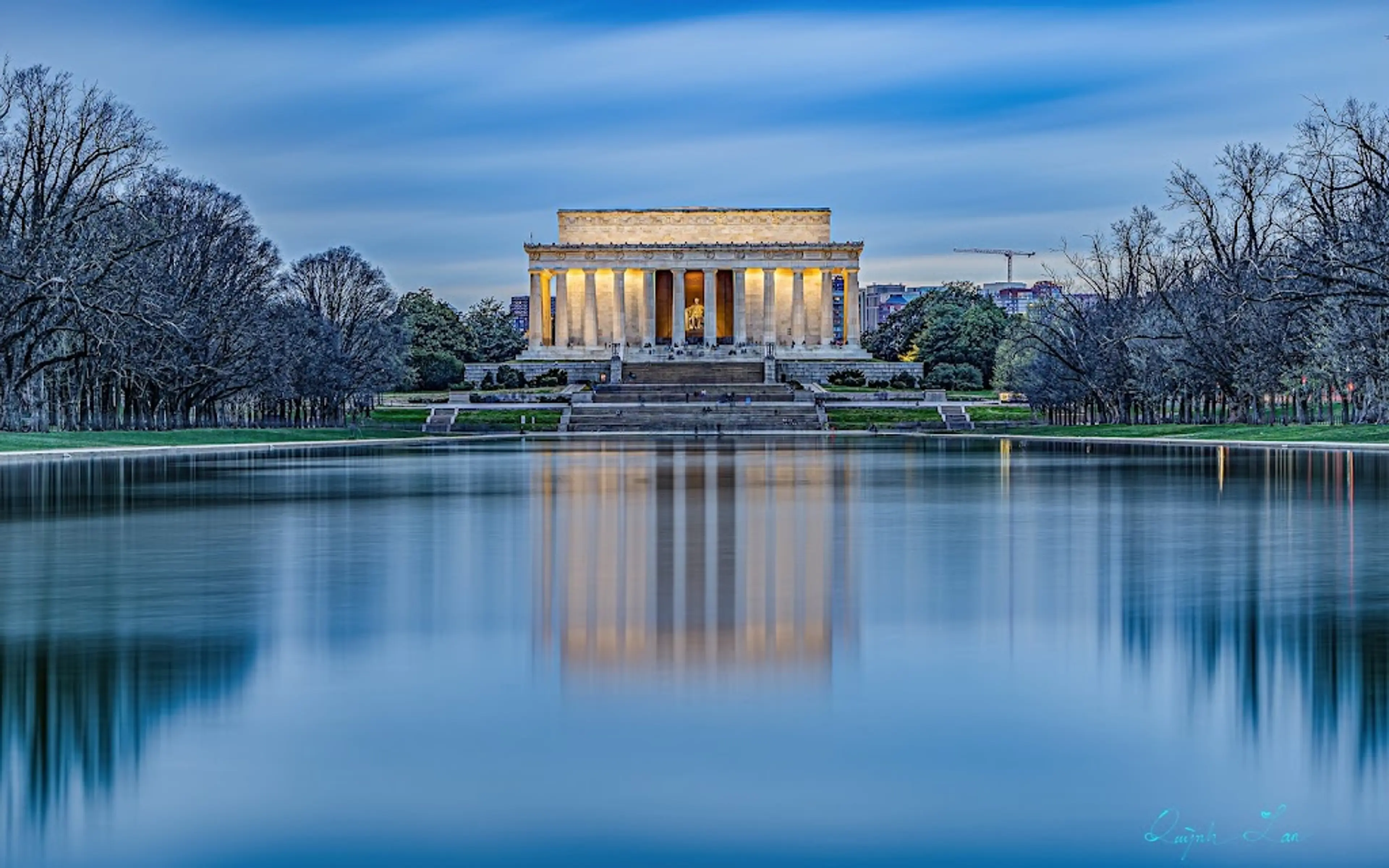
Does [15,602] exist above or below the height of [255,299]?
below

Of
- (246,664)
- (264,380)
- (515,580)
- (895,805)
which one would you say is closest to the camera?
(895,805)

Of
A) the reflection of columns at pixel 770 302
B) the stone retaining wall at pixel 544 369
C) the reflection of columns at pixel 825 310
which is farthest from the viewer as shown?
the reflection of columns at pixel 825 310

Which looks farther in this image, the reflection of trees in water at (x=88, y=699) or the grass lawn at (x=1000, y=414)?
the grass lawn at (x=1000, y=414)

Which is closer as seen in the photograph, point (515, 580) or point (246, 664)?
point (246, 664)

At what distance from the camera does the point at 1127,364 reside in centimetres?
7950

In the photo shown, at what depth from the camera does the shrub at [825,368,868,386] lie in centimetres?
11512

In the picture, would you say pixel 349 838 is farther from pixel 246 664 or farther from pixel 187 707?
pixel 246 664

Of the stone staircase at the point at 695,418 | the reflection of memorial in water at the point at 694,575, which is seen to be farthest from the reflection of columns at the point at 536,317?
the reflection of memorial in water at the point at 694,575

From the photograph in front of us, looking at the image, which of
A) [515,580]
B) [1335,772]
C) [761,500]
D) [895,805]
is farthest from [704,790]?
[761,500]

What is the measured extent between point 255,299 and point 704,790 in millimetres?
71701

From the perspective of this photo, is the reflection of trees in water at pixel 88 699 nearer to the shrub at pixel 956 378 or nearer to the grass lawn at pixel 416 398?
the grass lawn at pixel 416 398

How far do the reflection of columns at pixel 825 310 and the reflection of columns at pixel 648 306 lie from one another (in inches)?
521

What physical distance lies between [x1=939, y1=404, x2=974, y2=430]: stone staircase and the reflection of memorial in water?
59.4m

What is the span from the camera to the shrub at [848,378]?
115m
